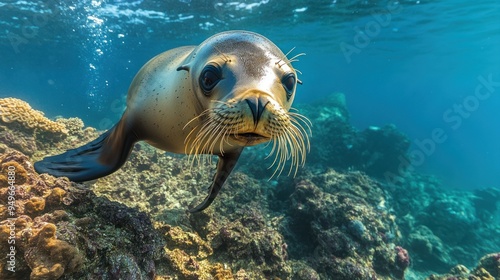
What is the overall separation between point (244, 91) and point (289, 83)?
0.51 m

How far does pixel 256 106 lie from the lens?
1603 millimetres

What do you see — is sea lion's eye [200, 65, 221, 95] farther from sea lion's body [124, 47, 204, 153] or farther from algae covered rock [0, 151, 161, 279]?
algae covered rock [0, 151, 161, 279]

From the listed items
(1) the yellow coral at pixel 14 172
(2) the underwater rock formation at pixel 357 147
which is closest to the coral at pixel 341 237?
(1) the yellow coral at pixel 14 172

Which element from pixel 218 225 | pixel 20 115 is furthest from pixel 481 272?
pixel 20 115

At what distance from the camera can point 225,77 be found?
78.4 inches

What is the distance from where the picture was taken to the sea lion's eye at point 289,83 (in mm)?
2113

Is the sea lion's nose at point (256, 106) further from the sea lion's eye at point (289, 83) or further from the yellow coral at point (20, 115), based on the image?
the yellow coral at point (20, 115)

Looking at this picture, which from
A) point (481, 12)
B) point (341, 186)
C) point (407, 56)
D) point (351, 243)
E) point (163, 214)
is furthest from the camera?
point (407, 56)

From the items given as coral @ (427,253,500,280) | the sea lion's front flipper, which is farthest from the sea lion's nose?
coral @ (427,253,500,280)

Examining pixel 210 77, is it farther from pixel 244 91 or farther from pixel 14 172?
pixel 14 172

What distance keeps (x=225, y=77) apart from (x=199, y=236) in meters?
2.21

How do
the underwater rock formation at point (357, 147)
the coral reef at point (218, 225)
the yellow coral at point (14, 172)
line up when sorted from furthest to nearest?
the underwater rock formation at point (357, 147)
the yellow coral at point (14, 172)
the coral reef at point (218, 225)

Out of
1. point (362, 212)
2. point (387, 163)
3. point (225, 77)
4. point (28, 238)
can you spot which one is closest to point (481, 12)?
point (387, 163)

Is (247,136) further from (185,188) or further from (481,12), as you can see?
(481,12)
